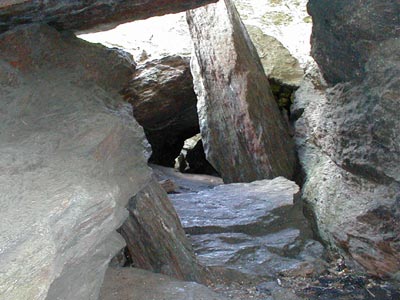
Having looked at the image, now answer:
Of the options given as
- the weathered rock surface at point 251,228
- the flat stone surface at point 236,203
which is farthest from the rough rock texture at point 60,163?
the flat stone surface at point 236,203

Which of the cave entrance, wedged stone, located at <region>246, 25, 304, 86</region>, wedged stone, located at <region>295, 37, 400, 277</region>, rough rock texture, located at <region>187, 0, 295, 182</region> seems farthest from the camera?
wedged stone, located at <region>246, 25, 304, 86</region>

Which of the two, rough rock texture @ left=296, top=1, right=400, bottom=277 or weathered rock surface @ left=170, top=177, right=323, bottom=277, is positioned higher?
rough rock texture @ left=296, top=1, right=400, bottom=277

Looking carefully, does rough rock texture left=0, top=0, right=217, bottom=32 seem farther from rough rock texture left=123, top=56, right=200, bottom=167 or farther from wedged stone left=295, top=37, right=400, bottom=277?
rough rock texture left=123, top=56, right=200, bottom=167

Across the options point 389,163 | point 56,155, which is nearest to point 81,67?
point 56,155

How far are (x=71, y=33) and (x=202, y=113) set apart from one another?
273 centimetres

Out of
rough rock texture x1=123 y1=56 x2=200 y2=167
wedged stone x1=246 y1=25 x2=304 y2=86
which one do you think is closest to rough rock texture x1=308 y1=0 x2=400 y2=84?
wedged stone x1=246 y1=25 x2=304 y2=86

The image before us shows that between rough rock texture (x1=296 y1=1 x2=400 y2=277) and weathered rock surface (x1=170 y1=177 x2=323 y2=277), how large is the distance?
28 centimetres

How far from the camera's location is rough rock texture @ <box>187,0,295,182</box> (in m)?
4.77

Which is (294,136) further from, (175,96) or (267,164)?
(175,96)

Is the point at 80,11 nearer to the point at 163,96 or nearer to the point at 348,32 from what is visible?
the point at 348,32

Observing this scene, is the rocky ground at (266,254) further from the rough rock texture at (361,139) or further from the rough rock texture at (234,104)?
the rough rock texture at (234,104)

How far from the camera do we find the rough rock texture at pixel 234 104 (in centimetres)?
477

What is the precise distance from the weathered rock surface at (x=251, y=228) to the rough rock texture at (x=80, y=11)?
1.65m

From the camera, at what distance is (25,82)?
2107 millimetres
